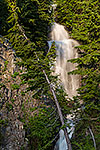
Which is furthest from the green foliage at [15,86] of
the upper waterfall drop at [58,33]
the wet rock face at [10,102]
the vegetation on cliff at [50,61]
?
the upper waterfall drop at [58,33]

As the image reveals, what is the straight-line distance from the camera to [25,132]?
14.3ft

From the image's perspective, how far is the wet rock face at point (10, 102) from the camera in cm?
392

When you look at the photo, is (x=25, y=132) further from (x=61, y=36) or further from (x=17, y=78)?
(x=61, y=36)

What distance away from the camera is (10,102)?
443 centimetres

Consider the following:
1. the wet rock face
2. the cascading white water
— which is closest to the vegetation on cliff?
the wet rock face

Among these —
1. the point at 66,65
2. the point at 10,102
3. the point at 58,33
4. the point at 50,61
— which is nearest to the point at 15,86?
the point at 10,102

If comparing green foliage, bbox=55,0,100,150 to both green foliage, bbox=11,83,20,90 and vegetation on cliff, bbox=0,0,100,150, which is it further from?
green foliage, bbox=11,83,20,90

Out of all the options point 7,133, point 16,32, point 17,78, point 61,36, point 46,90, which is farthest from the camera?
point 61,36

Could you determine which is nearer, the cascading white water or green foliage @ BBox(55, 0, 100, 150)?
green foliage @ BBox(55, 0, 100, 150)

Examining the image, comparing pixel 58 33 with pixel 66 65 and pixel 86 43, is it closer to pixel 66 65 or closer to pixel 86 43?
pixel 86 43

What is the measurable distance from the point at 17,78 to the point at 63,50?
428 cm

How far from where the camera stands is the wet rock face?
12.8 ft

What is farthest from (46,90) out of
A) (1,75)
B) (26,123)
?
(1,75)

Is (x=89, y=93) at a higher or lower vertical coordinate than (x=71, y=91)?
higher
